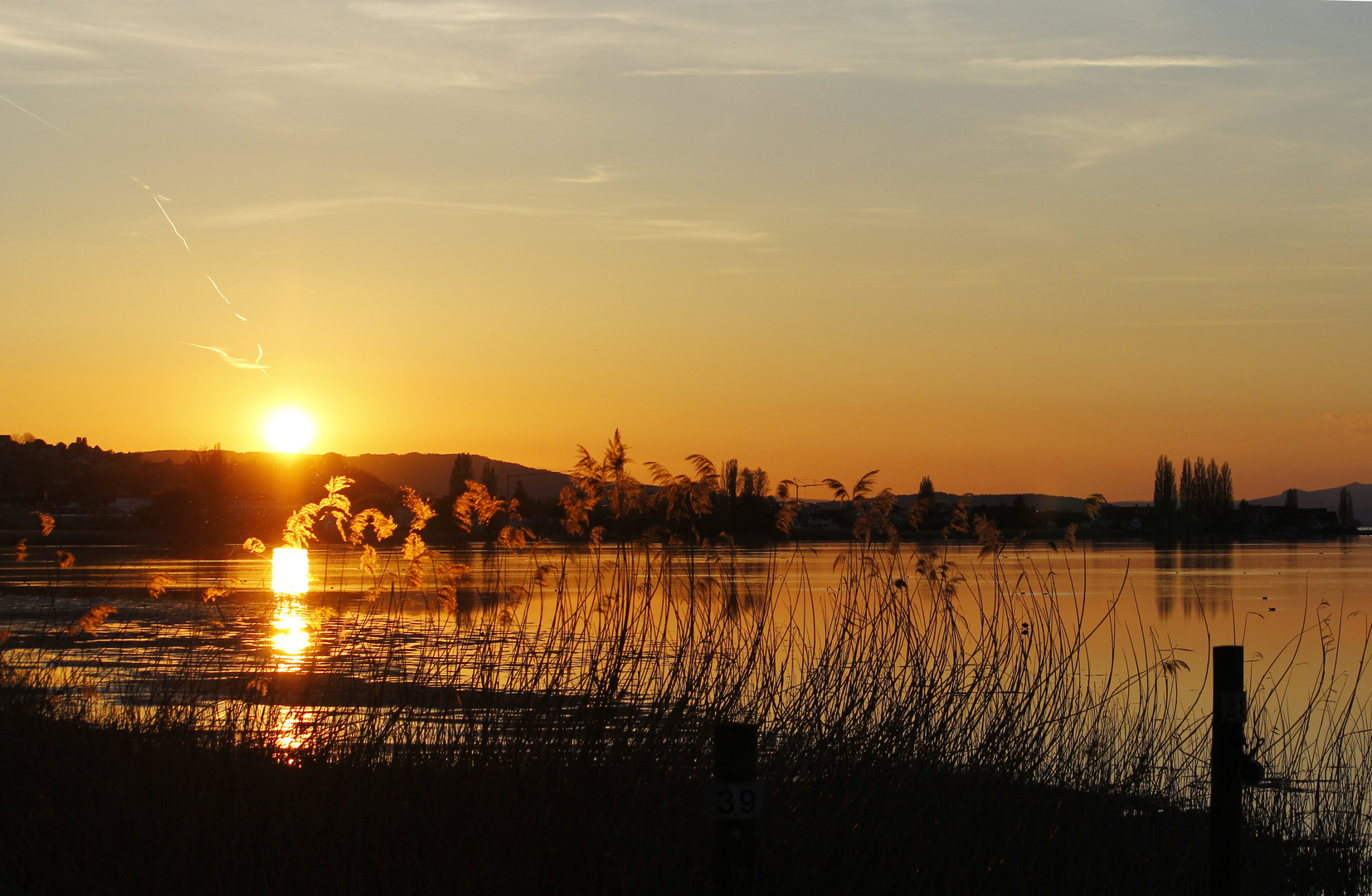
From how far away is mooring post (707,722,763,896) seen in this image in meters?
3.18

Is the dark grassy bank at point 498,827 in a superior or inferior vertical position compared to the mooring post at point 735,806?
inferior

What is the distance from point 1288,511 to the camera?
148m

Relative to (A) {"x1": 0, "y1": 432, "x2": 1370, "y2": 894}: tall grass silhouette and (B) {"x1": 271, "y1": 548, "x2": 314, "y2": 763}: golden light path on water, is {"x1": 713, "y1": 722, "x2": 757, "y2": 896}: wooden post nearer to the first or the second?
(A) {"x1": 0, "y1": 432, "x2": 1370, "y2": 894}: tall grass silhouette

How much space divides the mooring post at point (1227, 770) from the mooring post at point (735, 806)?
2.13 m

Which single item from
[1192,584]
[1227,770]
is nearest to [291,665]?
[1227,770]

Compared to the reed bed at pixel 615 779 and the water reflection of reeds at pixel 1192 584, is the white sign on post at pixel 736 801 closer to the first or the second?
the reed bed at pixel 615 779

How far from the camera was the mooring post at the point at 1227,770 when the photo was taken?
4.46 m

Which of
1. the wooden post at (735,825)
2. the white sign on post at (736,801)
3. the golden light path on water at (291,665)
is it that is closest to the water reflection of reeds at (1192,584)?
the golden light path on water at (291,665)

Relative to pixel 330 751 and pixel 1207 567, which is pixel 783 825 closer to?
pixel 330 751

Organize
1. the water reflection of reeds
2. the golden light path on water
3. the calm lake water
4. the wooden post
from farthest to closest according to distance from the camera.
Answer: the water reflection of reeds < the calm lake water < the golden light path on water < the wooden post

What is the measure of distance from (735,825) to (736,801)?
19 cm

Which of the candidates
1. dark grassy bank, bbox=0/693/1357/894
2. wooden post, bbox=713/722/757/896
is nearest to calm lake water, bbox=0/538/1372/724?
dark grassy bank, bbox=0/693/1357/894

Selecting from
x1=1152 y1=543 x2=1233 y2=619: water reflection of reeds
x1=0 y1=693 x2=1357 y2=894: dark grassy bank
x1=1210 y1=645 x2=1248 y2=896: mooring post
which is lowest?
x1=1152 y1=543 x2=1233 y2=619: water reflection of reeds

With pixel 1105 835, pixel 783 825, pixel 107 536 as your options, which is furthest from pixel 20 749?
pixel 107 536
